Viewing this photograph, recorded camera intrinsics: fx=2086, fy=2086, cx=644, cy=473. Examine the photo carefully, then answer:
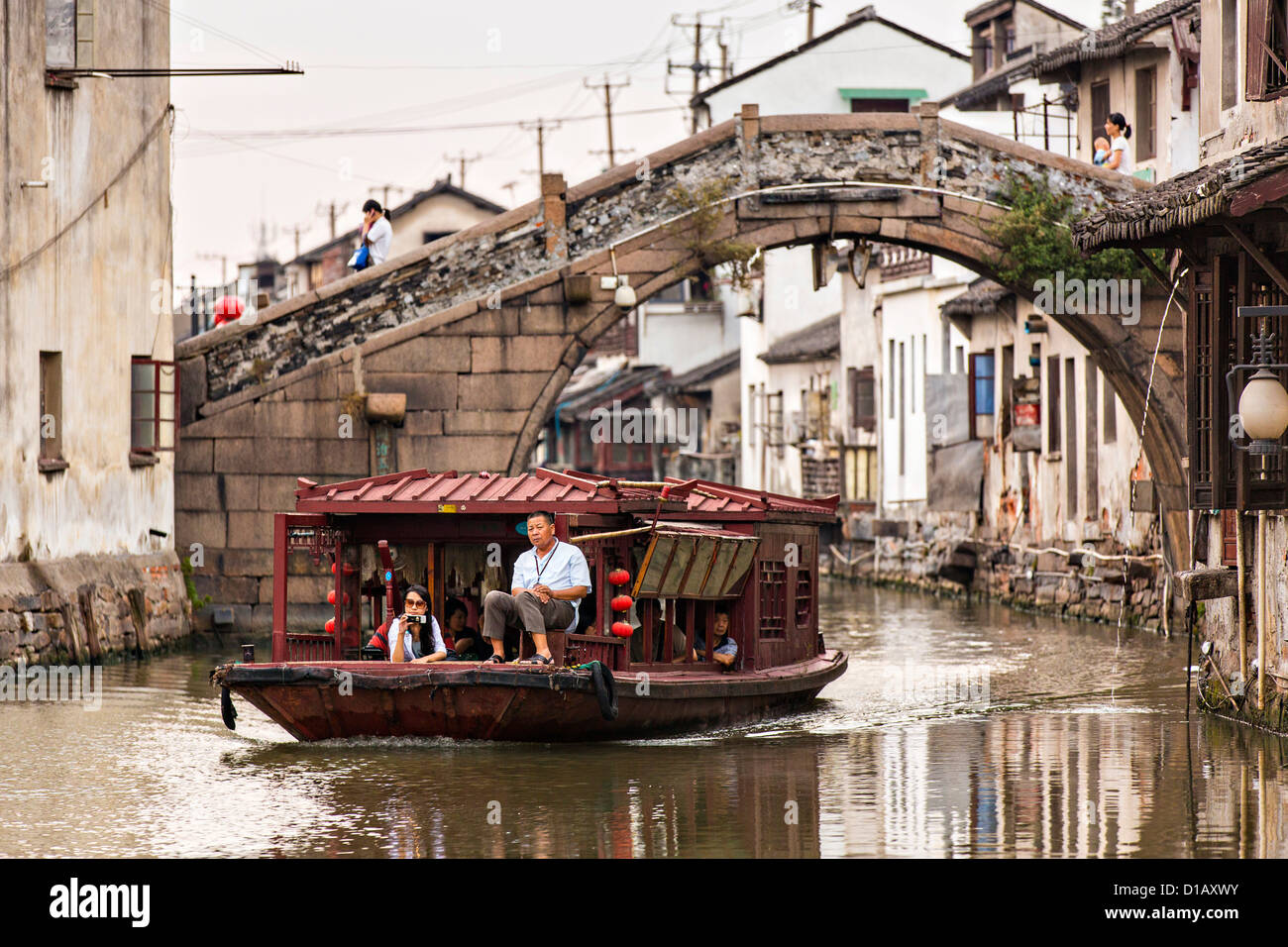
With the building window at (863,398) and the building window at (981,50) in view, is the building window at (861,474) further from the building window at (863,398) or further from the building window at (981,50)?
the building window at (981,50)

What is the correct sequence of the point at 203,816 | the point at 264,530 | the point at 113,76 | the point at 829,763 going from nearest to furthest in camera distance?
the point at 203,816
the point at 829,763
the point at 113,76
the point at 264,530

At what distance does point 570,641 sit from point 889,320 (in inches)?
1033

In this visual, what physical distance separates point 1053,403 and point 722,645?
15337mm

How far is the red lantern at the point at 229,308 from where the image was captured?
80.8 ft

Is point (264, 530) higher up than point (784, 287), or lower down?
lower down

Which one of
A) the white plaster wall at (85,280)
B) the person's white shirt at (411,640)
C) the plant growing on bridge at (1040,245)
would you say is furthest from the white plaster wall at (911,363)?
the person's white shirt at (411,640)

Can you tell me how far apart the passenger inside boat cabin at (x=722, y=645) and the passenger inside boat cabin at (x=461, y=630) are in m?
1.59

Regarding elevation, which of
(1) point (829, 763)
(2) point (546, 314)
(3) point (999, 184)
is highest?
(3) point (999, 184)

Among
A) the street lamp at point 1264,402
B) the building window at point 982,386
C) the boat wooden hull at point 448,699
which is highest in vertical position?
the building window at point 982,386

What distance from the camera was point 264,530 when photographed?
72.3 feet

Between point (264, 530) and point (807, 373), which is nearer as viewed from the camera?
point (264, 530)
